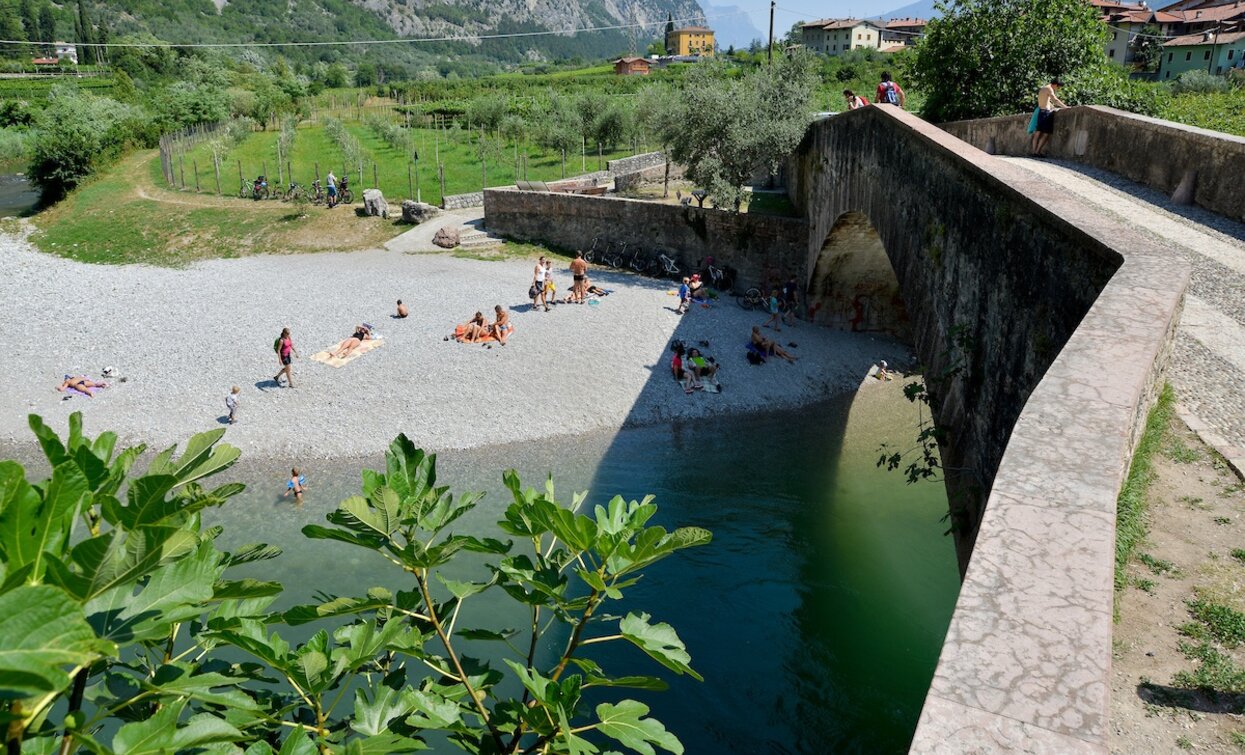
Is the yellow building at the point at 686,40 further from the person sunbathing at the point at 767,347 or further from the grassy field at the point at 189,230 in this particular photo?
the person sunbathing at the point at 767,347

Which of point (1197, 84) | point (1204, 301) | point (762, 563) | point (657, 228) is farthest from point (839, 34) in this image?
point (1204, 301)

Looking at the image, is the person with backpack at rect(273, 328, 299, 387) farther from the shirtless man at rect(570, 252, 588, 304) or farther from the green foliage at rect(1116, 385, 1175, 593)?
the green foliage at rect(1116, 385, 1175, 593)

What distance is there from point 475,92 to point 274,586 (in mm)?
74248

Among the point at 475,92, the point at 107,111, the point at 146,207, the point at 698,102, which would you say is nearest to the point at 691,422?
the point at 698,102

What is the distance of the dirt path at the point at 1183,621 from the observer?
10.4 ft

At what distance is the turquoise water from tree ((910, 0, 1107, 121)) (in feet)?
22.1

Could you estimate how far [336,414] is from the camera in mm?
16984

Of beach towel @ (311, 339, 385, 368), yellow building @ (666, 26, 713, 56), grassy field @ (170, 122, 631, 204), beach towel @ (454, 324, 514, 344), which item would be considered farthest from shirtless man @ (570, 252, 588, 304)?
yellow building @ (666, 26, 713, 56)

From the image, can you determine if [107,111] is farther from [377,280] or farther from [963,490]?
[963,490]

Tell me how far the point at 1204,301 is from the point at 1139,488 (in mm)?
3073

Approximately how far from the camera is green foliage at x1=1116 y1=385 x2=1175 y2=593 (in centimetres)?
408

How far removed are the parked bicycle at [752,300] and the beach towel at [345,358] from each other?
967cm

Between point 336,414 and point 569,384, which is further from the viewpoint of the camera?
point 569,384

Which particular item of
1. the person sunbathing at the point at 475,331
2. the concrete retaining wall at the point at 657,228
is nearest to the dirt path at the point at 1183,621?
the person sunbathing at the point at 475,331
